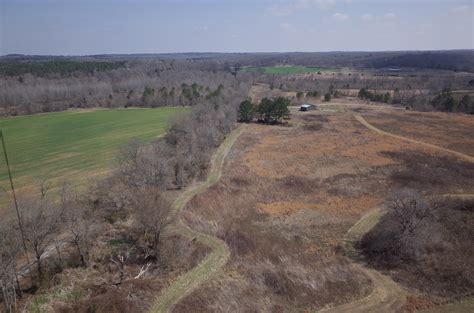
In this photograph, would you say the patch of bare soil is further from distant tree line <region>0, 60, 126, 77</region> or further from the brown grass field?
distant tree line <region>0, 60, 126, 77</region>

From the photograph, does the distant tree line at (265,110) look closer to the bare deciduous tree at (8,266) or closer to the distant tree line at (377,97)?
the distant tree line at (377,97)

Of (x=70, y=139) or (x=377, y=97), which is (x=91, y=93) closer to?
(x=70, y=139)

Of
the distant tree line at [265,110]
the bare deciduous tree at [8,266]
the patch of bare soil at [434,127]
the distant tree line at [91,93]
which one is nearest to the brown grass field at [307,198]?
the patch of bare soil at [434,127]

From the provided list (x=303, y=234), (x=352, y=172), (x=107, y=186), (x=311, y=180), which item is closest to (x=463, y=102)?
(x=352, y=172)

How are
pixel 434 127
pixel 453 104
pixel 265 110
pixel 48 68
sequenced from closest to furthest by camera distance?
pixel 434 127, pixel 265 110, pixel 453 104, pixel 48 68

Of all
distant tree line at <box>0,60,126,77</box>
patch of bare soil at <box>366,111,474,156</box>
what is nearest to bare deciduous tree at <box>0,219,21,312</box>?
patch of bare soil at <box>366,111,474,156</box>

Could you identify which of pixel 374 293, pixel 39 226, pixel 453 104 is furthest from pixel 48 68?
pixel 374 293

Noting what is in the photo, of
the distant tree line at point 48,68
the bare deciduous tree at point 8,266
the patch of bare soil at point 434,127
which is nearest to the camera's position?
the bare deciduous tree at point 8,266
